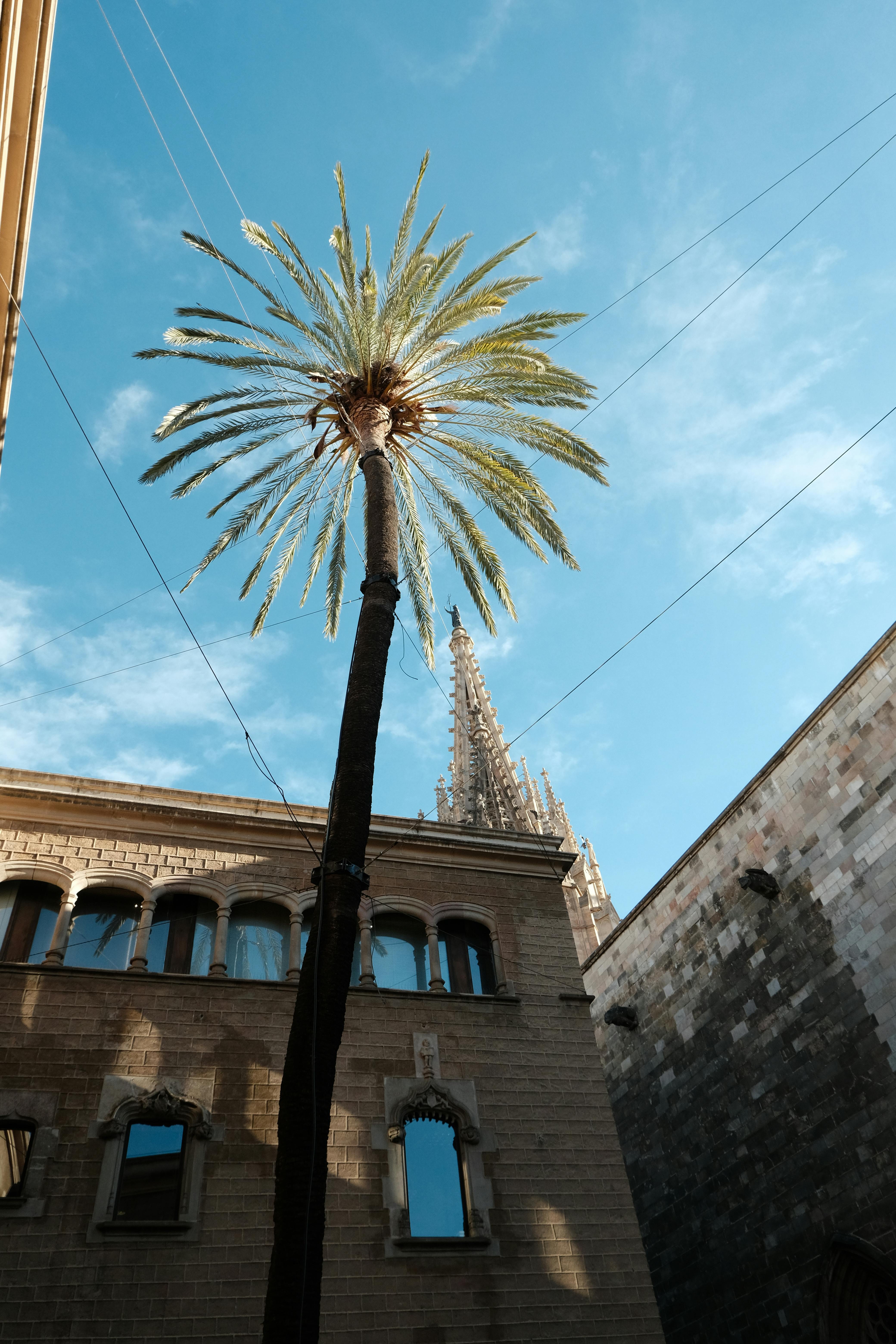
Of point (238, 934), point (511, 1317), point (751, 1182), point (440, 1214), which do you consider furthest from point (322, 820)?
point (751, 1182)

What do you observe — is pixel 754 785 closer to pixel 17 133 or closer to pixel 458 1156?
pixel 458 1156

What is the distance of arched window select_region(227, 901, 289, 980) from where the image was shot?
14.2m

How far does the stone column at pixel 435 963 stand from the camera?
14703 millimetres

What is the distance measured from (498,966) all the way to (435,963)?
1.09 m

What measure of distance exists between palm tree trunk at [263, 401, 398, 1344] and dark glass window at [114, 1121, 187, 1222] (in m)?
2.73

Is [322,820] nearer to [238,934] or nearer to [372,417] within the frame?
[238,934]

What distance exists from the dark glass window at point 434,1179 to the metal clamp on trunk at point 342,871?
545 centimetres

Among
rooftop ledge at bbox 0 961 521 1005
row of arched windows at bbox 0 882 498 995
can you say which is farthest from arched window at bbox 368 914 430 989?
rooftop ledge at bbox 0 961 521 1005

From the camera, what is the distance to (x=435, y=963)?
1501 centimetres

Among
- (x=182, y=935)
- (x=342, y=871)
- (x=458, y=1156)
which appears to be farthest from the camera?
(x=182, y=935)

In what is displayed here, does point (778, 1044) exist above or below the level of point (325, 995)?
above

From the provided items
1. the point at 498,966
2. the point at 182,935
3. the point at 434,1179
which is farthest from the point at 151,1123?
the point at 498,966

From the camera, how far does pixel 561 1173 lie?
1336cm

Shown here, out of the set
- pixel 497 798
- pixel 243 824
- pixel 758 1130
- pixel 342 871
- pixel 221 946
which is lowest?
pixel 342 871
